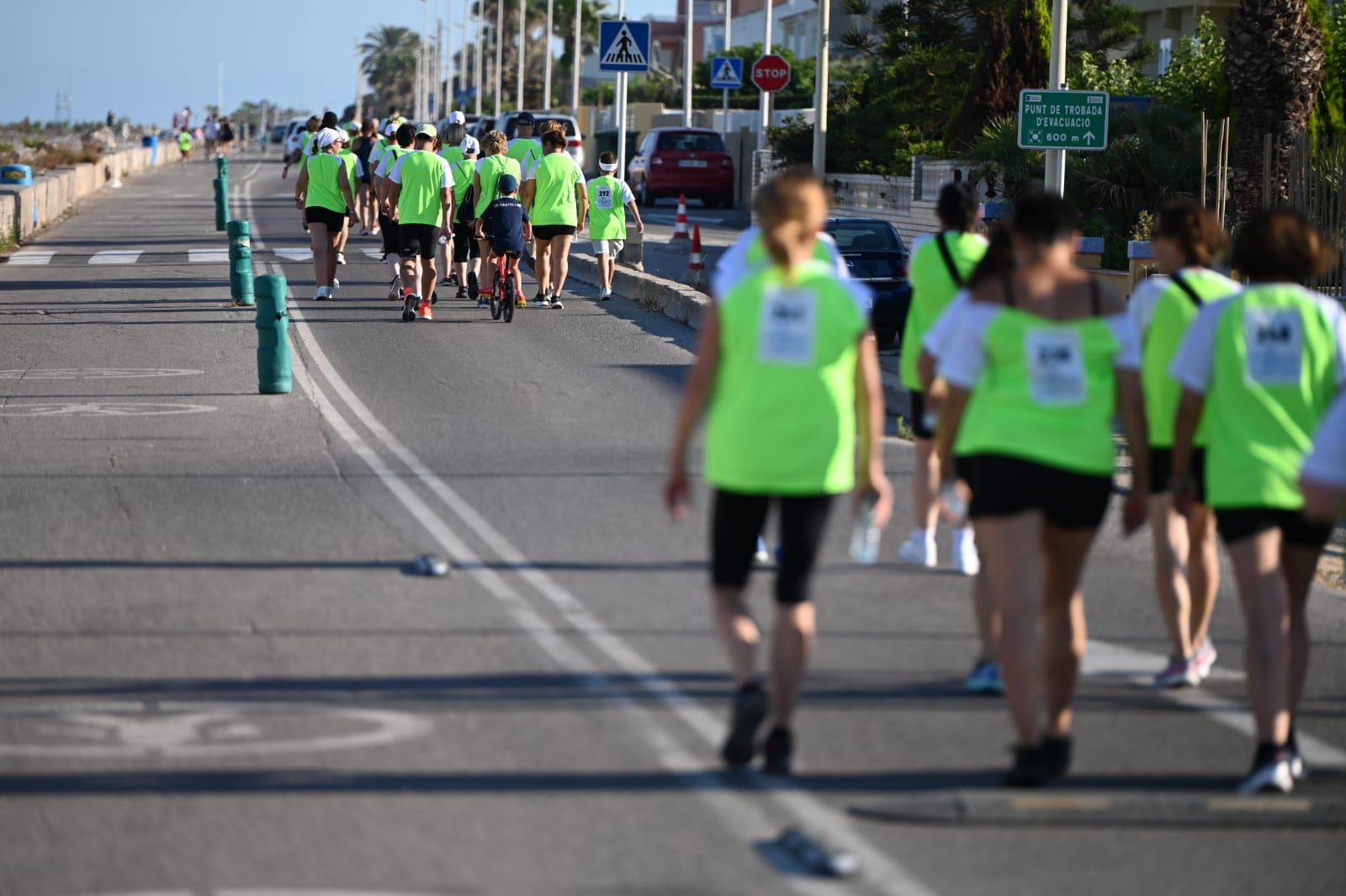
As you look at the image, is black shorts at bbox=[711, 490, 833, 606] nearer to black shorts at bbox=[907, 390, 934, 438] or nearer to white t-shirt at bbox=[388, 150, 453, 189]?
black shorts at bbox=[907, 390, 934, 438]

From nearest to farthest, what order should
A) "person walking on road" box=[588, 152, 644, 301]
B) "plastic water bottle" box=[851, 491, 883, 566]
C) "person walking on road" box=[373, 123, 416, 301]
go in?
"plastic water bottle" box=[851, 491, 883, 566] < "person walking on road" box=[373, 123, 416, 301] < "person walking on road" box=[588, 152, 644, 301]

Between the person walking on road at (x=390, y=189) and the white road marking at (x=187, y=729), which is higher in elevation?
the person walking on road at (x=390, y=189)

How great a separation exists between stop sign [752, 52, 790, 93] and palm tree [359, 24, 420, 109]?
150m

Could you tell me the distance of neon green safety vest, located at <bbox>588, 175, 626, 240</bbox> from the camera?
2291 cm

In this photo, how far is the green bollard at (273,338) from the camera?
15.4 metres

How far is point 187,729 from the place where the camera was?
684cm

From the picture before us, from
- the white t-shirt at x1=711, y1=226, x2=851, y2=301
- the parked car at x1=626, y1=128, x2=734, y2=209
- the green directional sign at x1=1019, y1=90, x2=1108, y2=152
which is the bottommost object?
the white t-shirt at x1=711, y1=226, x2=851, y2=301

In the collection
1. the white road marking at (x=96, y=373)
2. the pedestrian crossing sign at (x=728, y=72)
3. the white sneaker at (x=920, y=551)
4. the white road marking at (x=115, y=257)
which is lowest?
the white sneaker at (x=920, y=551)

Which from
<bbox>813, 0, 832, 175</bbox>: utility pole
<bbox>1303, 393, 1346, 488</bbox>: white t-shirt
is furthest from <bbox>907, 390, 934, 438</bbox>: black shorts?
<bbox>813, 0, 832, 175</bbox>: utility pole

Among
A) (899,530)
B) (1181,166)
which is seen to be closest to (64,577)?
(899,530)

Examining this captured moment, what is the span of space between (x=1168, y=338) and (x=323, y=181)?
16261 mm

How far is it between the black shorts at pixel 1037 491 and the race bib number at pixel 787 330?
64 centimetres

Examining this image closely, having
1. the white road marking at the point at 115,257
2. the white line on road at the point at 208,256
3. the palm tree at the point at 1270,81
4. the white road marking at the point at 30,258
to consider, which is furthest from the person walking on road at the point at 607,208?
the white road marking at the point at 30,258

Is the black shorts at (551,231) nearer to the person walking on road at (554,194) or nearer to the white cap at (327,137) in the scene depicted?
the person walking on road at (554,194)
